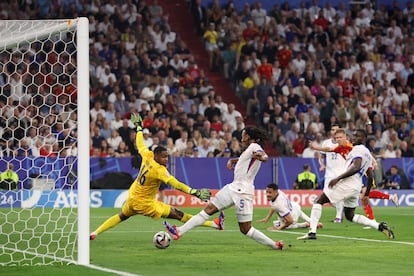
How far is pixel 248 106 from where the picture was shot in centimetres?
3219

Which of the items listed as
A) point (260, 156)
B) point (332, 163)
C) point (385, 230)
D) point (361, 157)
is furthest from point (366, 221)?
point (332, 163)

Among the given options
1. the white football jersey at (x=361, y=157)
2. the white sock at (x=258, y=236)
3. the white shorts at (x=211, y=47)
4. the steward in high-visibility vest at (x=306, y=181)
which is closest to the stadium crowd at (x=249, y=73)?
the white shorts at (x=211, y=47)

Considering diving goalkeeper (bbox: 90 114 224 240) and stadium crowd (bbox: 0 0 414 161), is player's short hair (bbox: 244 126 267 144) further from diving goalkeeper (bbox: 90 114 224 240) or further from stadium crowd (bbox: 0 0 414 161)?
stadium crowd (bbox: 0 0 414 161)

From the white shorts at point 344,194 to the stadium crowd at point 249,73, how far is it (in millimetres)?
11894

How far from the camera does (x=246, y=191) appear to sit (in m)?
14.1

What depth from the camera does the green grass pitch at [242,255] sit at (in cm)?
1168

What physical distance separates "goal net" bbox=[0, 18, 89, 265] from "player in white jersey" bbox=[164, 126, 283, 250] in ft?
6.79

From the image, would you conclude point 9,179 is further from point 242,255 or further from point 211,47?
point 211,47

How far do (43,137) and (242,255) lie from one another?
6618mm

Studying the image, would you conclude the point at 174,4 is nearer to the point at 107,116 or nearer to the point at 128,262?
the point at 107,116

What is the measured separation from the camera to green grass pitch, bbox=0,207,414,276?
38.3 ft

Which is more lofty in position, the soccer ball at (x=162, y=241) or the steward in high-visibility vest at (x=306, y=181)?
the steward in high-visibility vest at (x=306, y=181)

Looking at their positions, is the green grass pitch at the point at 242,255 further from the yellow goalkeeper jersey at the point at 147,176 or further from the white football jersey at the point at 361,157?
the white football jersey at the point at 361,157

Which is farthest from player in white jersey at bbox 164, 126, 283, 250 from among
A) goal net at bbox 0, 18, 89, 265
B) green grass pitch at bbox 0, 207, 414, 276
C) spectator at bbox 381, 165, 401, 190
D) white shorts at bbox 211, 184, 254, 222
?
spectator at bbox 381, 165, 401, 190
